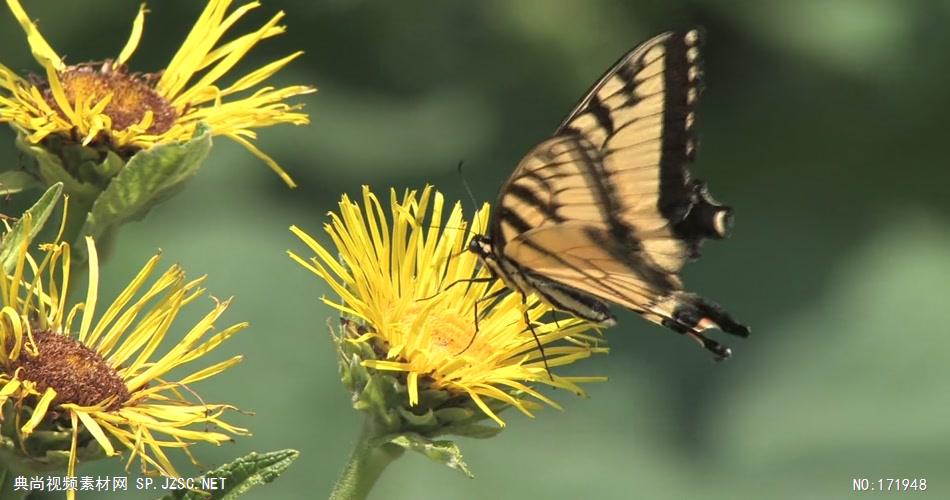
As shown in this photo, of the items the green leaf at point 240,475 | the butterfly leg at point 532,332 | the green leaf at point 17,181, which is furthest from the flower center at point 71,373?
the butterfly leg at point 532,332

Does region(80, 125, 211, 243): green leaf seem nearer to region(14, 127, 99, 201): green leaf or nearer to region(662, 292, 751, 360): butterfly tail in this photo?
region(14, 127, 99, 201): green leaf

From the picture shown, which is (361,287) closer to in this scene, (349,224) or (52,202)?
(349,224)

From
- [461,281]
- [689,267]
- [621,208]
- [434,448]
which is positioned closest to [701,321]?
[621,208]

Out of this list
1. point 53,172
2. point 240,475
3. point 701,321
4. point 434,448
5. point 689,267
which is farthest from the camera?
point 689,267

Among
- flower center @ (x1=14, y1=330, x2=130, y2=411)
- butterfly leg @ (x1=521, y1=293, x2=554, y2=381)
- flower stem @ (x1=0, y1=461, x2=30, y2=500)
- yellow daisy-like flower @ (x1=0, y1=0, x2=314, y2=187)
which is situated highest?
yellow daisy-like flower @ (x1=0, y1=0, x2=314, y2=187)

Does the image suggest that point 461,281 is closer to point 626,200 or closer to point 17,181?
point 626,200

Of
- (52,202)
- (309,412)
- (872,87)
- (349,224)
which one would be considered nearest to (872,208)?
(872,87)

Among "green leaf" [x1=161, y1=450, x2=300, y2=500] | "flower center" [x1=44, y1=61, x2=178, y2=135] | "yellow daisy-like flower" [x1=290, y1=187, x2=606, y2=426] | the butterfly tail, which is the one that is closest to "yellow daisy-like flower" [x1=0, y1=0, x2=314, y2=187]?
"flower center" [x1=44, y1=61, x2=178, y2=135]
